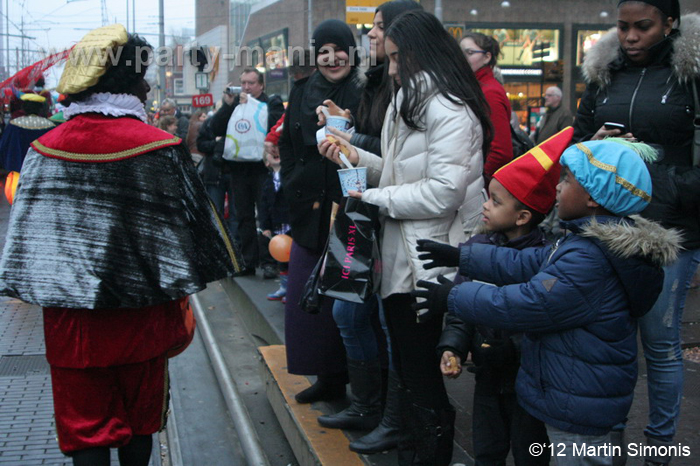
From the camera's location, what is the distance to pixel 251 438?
4121mm

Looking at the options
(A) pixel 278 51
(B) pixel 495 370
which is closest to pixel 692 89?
(B) pixel 495 370

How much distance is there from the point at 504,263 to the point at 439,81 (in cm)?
82

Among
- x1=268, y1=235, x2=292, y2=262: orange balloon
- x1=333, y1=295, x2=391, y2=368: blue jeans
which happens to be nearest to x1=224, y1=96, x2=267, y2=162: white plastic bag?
x1=268, y1=235, x2=292, y2=262: orange balloon

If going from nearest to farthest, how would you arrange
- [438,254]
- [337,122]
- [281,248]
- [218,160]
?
[438,254]
[337,122]
[281,248]
[218,160]

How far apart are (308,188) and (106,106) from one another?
138cm

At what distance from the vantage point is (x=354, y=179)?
10.1 ft

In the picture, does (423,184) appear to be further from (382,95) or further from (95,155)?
(95,155)

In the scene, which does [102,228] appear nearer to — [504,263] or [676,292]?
[504,263]

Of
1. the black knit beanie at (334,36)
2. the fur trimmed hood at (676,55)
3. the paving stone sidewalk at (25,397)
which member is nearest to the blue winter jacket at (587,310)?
the fur trimmed hood at (676,55)

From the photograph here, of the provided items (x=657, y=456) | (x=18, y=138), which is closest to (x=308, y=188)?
(x=657, y=456)

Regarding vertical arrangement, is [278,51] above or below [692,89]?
above

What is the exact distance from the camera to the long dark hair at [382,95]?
3525mm

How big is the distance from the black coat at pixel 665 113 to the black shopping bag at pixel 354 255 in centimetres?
117

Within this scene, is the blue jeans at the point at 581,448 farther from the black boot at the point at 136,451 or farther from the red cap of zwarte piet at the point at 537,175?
the black boot at the point at 136,451
